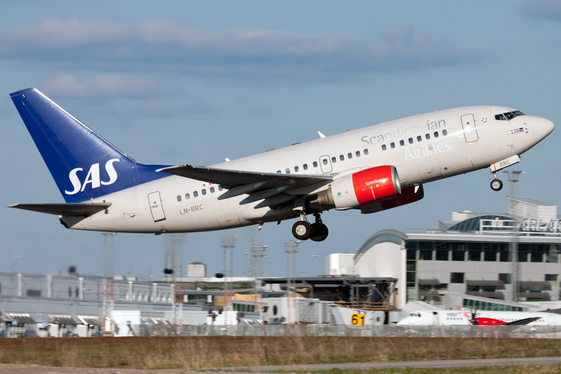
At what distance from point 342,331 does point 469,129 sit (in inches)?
448

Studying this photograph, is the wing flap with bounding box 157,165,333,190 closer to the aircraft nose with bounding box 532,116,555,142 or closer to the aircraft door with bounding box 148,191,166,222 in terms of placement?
the aircraft door with bounding box 148,191,166,222

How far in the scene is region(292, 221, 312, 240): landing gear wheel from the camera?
33.2 metres

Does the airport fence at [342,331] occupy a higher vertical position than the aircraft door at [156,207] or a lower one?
lower

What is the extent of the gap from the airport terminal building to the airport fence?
51751mm

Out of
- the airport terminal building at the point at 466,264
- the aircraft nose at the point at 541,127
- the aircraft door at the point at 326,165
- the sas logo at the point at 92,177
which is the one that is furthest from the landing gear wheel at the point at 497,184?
the airport terminal building at the point at 466,264

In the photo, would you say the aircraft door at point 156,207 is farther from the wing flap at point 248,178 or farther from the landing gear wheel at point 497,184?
the landing gear wheel at point 497,184

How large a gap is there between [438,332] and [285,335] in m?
7.73

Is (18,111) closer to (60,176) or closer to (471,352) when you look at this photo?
(60,176)

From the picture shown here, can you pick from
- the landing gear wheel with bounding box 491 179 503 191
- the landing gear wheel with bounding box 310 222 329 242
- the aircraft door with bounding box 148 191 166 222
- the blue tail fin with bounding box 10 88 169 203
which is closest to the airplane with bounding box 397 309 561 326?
the landing gear wheel with bounding box 310 222 329 242

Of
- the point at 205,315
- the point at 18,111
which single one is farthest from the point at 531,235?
the point at 18,111

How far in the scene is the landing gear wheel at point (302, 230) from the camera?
109ft

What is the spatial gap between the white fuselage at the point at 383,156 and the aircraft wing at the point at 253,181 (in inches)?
23.9

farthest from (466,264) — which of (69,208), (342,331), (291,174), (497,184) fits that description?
(69,208)

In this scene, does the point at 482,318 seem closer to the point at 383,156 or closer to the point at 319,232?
the point at 319,232
